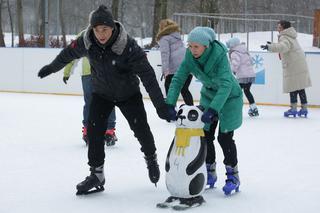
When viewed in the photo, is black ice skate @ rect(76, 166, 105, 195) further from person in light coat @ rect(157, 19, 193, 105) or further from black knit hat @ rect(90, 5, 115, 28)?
person in light coat @ rect(157, 19, 193, 105)

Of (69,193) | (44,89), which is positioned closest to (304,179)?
(69,193)

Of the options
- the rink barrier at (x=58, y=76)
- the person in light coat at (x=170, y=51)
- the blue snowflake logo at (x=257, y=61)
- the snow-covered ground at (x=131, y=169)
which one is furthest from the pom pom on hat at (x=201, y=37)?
the blue snowflake logo at (x=257, y=61)

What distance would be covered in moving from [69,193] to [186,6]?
2900 cm

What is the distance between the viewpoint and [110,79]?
3.92 meters

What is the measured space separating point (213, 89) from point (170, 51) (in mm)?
4112

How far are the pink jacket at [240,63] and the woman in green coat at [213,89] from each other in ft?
16.0

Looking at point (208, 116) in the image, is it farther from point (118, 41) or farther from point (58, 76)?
point (58, 76)

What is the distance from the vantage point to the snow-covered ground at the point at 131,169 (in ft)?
12.6

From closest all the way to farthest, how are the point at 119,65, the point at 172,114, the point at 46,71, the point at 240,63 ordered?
the point at 172,114 → the point at 119,65 → the point at 46,71 → the point at 240,63

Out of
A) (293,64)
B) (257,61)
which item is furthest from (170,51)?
(257,61)

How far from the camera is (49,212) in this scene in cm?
362

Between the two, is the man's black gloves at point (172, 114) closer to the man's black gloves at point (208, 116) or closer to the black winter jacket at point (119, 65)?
the black winter jacket at point (119, 65)

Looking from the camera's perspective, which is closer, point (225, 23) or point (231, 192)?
point (231, 192)

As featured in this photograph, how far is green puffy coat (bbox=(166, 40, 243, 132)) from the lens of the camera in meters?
3.77
